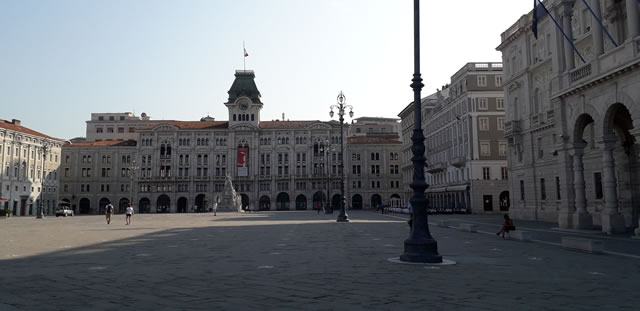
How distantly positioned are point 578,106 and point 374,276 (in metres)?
21.5

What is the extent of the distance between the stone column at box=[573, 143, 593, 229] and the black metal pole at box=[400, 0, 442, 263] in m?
17.4

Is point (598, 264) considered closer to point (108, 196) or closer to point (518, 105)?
point (518, 105)

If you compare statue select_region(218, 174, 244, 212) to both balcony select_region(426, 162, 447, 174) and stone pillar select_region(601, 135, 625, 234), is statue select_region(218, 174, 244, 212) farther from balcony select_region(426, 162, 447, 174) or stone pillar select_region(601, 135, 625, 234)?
stone pillar select_region(601, 135, 625, 234)

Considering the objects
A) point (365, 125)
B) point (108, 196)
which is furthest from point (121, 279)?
point (365, 125)

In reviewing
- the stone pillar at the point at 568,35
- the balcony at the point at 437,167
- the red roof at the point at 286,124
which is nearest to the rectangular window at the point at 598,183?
the stone pillar at the point at 568,35

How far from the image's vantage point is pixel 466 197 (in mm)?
63188

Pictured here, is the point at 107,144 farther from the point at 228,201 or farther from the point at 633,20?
the point at 633,20

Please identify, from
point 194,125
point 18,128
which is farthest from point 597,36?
point 194,125

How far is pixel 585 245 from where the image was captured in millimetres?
16484

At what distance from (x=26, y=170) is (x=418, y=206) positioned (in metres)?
93.8

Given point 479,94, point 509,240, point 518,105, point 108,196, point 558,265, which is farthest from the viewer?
point 108,196

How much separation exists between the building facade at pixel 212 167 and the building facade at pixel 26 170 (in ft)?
33.0

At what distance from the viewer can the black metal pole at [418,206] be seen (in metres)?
13.3

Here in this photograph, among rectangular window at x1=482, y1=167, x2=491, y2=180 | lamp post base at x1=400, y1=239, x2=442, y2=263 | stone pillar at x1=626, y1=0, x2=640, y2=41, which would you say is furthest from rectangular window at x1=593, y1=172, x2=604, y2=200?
rectangular window at x1=482, y1=167, x2=491, y2=180
